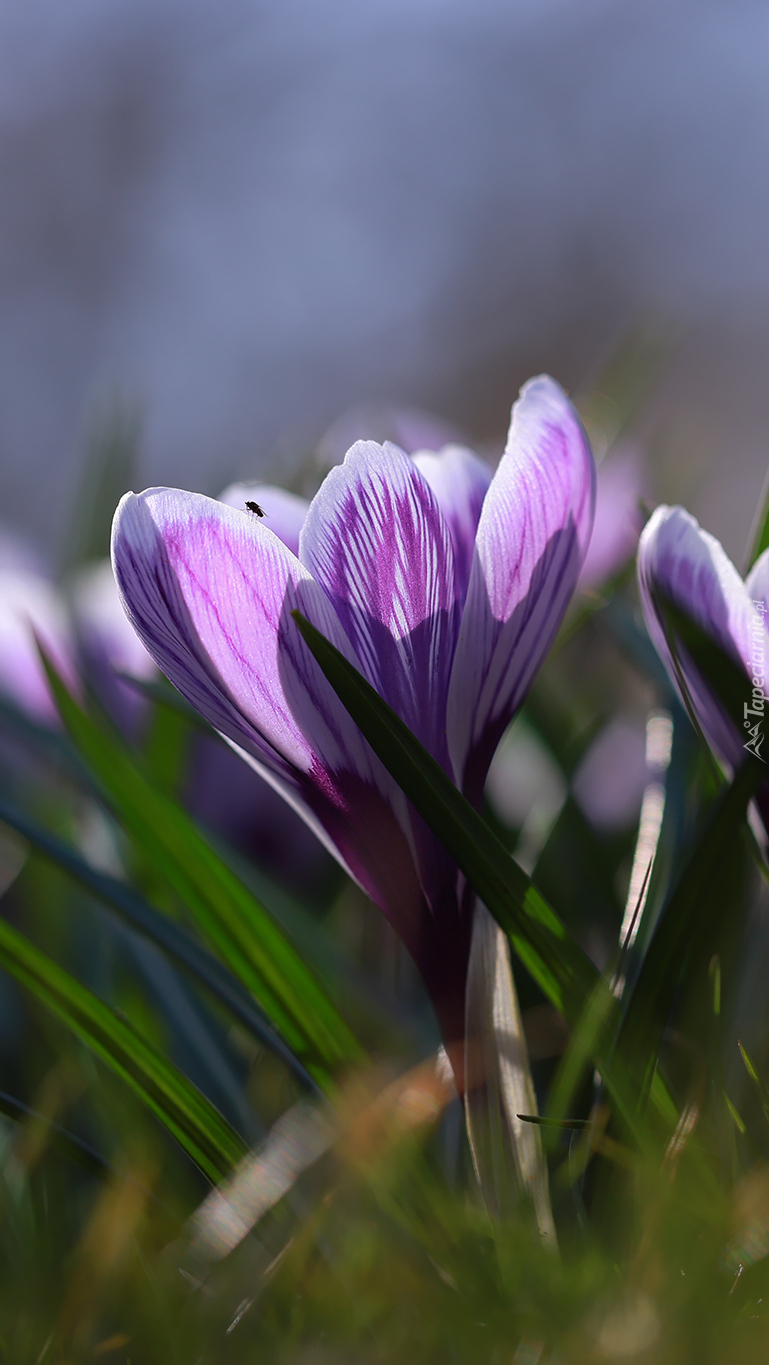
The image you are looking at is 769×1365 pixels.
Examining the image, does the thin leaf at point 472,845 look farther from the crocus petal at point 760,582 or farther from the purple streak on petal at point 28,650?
the purple streak on petal at point 28,650

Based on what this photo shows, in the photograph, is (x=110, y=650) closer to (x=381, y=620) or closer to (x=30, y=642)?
(x=30, y=642)

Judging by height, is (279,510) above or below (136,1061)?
above

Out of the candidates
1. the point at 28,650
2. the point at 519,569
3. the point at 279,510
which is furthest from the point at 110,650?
the point at 519,569

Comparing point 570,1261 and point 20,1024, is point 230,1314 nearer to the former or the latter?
point 570,1261

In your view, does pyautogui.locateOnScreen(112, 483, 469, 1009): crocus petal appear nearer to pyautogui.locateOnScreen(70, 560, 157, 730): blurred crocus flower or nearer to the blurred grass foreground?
the blurred grass foreground

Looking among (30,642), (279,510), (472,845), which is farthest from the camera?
(30,642)

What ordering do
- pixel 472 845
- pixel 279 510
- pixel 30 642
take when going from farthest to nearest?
1. pixel 30 642
2. pixel 279 510
3. pixel 472 845

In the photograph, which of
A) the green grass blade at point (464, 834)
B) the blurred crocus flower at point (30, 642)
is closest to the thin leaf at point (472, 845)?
the green grass blade at point (464, 834)
